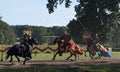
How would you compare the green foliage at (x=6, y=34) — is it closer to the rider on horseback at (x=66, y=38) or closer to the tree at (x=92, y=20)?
the tree at (x=92, y=20)

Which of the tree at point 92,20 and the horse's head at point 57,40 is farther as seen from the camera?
the tree at point 92,20

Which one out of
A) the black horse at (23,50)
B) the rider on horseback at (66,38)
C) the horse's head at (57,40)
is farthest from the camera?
the horse's head at (57,40)

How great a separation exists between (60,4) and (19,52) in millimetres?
7383

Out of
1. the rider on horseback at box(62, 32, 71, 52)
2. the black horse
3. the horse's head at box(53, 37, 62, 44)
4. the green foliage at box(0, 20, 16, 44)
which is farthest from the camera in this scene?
the green foliage at box(0, 20, 16, 44)

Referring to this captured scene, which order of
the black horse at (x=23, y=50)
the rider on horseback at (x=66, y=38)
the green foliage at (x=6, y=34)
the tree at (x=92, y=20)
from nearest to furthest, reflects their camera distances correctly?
the black horse at (x=23, y=50), the rider on horseback at (x=66, y=38), the tree at (x=92, y=20), the green foliage at (x=6, y=34)

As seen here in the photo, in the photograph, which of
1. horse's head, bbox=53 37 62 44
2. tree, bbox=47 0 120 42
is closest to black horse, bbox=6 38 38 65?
horse's head, bbox=53 37 62 44

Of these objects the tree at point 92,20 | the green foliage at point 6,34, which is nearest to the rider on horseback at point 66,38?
the tree at point 92,20

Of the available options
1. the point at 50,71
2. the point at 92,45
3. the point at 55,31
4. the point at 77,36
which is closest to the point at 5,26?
the point at 55,31

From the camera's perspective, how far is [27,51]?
30625mm

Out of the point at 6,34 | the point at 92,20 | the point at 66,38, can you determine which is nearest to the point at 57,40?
the point at 66,38

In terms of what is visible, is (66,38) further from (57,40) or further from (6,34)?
(6,34)

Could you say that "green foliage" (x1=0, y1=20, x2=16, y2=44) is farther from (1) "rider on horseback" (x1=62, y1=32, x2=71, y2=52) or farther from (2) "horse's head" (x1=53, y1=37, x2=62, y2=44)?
(2) "horse's head" (x1=53, y1=37, x2=62, y2=44)

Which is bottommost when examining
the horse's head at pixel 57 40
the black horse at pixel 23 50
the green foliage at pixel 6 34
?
the black horse at pixel 23 50

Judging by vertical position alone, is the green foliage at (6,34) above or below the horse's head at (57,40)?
above
